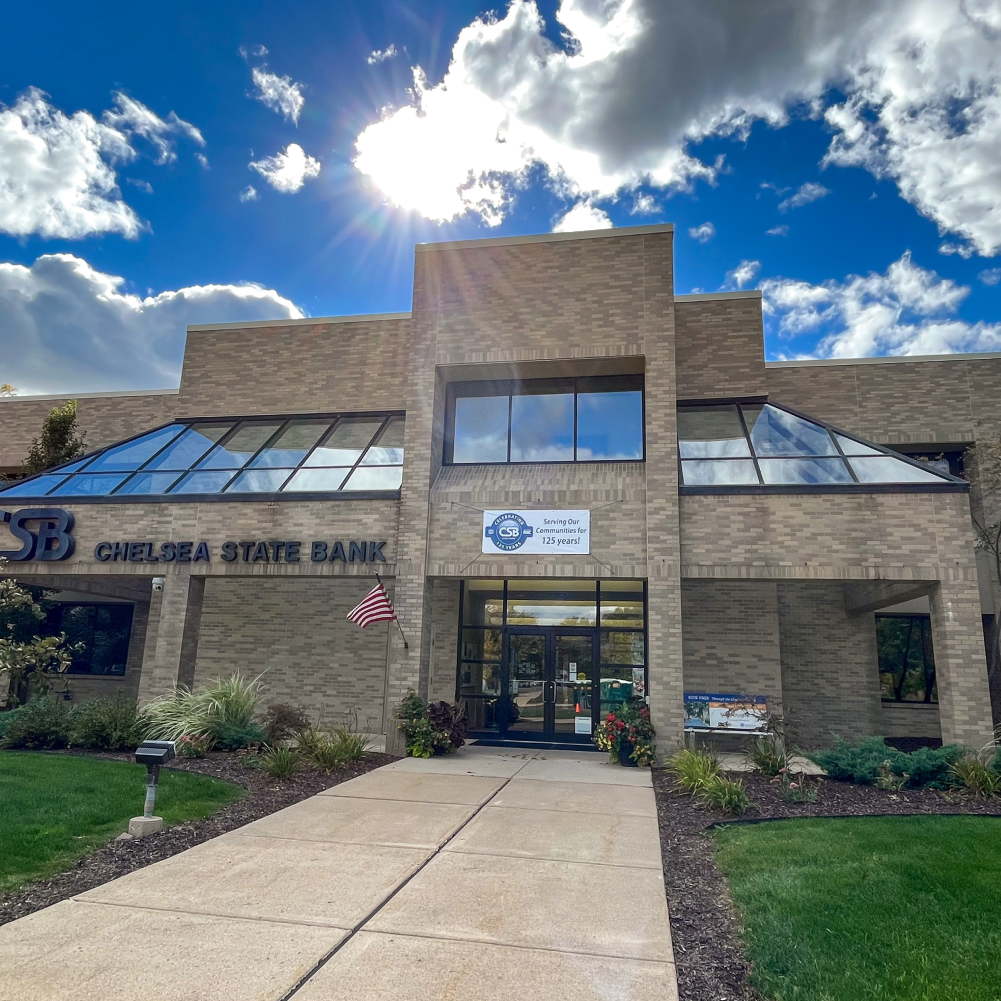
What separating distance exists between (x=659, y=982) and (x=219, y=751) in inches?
381

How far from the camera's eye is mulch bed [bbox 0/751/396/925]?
18.2 feet

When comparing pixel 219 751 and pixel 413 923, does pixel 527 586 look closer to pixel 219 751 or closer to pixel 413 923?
pixel 219 751

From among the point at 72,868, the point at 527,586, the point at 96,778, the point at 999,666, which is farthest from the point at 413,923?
the point at 999,666

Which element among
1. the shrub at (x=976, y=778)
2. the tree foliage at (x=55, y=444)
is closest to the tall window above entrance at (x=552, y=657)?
the shrub at (x=976, y=778)

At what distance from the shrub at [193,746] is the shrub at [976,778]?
11.3 meters

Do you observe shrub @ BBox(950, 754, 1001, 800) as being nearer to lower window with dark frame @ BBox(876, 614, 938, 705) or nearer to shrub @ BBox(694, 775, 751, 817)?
shrub @ BBox(694, 775, 751, 817)

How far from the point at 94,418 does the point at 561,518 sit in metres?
15.6

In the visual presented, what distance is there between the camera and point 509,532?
14.1 meters

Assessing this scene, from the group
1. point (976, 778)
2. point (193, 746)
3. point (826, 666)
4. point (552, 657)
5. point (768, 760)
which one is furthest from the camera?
point (826, 666)

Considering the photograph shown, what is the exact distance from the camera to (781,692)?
14711 mm

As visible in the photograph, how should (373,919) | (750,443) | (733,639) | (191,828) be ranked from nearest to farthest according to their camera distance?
1. (373,919)
2. (191,828)
3. (750,443)
4. (733,639)

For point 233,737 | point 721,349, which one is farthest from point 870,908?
point 721,349

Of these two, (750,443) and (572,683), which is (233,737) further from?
(750,443)

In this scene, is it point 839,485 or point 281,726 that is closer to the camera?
point 281,726
